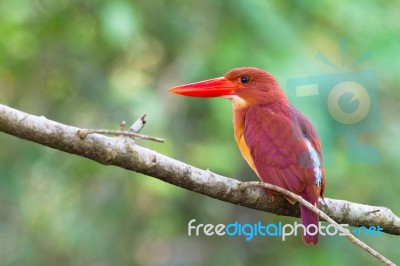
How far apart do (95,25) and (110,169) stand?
2.67 feet

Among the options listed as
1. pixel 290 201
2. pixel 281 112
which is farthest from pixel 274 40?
pixel 290 201

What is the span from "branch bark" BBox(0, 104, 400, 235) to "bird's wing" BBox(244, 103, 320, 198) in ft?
0.27

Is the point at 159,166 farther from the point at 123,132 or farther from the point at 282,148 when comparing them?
the point at 282,148

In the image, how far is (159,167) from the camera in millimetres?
1676

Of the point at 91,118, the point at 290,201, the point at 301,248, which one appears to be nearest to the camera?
the point at 290,201

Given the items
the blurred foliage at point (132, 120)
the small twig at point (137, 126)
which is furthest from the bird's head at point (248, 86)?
the blurred foliage at point (132, 120)

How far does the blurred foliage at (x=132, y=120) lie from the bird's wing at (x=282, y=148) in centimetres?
178

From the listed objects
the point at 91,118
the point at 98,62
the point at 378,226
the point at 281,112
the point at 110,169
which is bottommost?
the point at 378,226

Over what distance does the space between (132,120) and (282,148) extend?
208 centimetres

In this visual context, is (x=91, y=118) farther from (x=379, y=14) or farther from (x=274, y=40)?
(x=379, y=14)

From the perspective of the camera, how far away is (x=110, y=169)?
4.12 metres

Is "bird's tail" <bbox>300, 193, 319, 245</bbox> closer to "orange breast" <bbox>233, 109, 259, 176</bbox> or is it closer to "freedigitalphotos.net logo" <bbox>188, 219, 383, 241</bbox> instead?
"freedigitalphotos.net logo" <bbox>188, 219, 383, 241</bbox>
